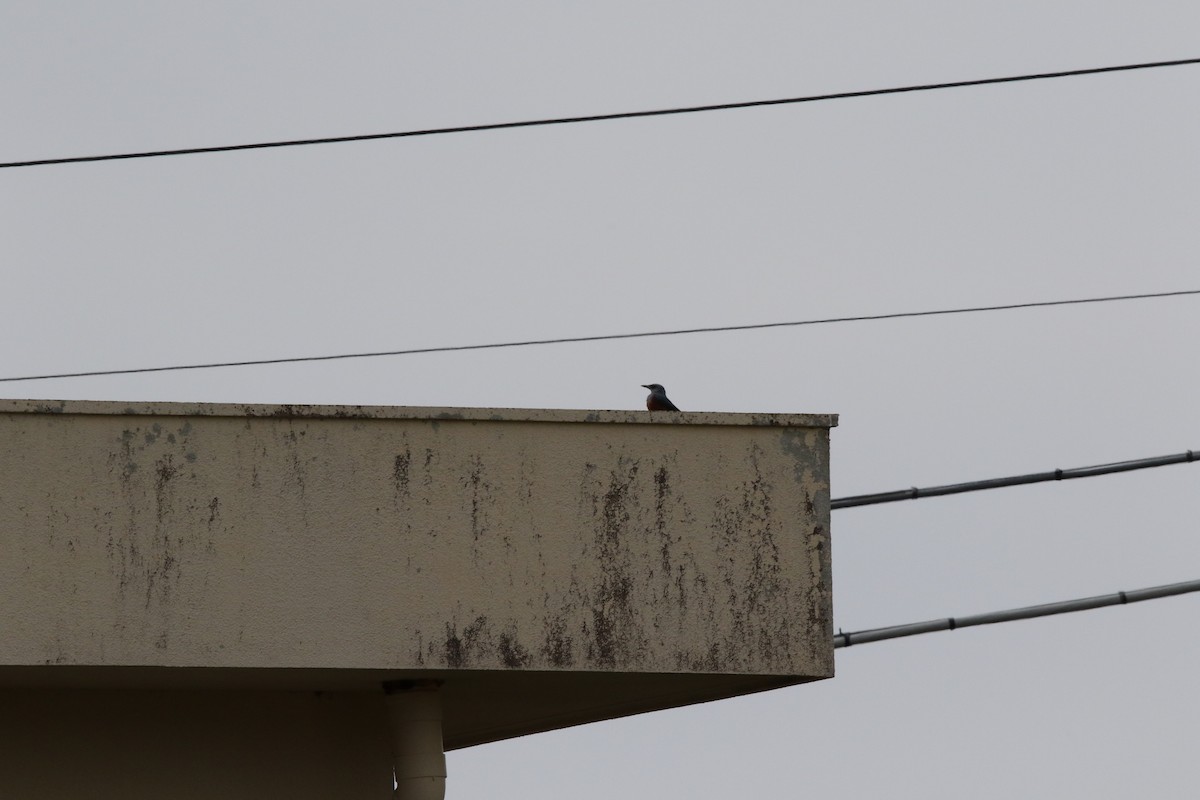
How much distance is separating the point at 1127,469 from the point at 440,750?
511 centimetres

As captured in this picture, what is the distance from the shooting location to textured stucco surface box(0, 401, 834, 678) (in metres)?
8.18

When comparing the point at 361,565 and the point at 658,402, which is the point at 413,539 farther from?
the point at 658,402

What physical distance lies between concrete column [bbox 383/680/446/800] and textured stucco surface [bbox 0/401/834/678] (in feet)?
2.33

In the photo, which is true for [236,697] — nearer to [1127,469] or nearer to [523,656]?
[523,656]

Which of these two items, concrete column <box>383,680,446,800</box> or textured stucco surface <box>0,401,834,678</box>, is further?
concrete column <box>383,680,446,800</box>

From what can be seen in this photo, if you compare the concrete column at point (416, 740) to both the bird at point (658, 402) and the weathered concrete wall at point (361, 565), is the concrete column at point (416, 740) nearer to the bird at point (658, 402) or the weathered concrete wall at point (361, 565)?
the weathered concrete wall at point (361, 565)

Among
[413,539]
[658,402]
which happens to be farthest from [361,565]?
[658,402]

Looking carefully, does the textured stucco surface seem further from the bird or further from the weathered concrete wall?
the bird

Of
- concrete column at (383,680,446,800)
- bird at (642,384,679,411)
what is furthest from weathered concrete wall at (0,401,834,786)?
bird at (642,384,679,411)

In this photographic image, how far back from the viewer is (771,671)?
870 centimetres

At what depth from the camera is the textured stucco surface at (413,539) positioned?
818 centimetres

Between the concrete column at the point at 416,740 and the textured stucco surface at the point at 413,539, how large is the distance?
709 mm

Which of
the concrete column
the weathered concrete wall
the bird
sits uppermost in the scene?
the bird

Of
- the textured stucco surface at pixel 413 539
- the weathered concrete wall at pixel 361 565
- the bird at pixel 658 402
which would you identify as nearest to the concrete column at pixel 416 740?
the weathered concrete wall at pixel 361 565
